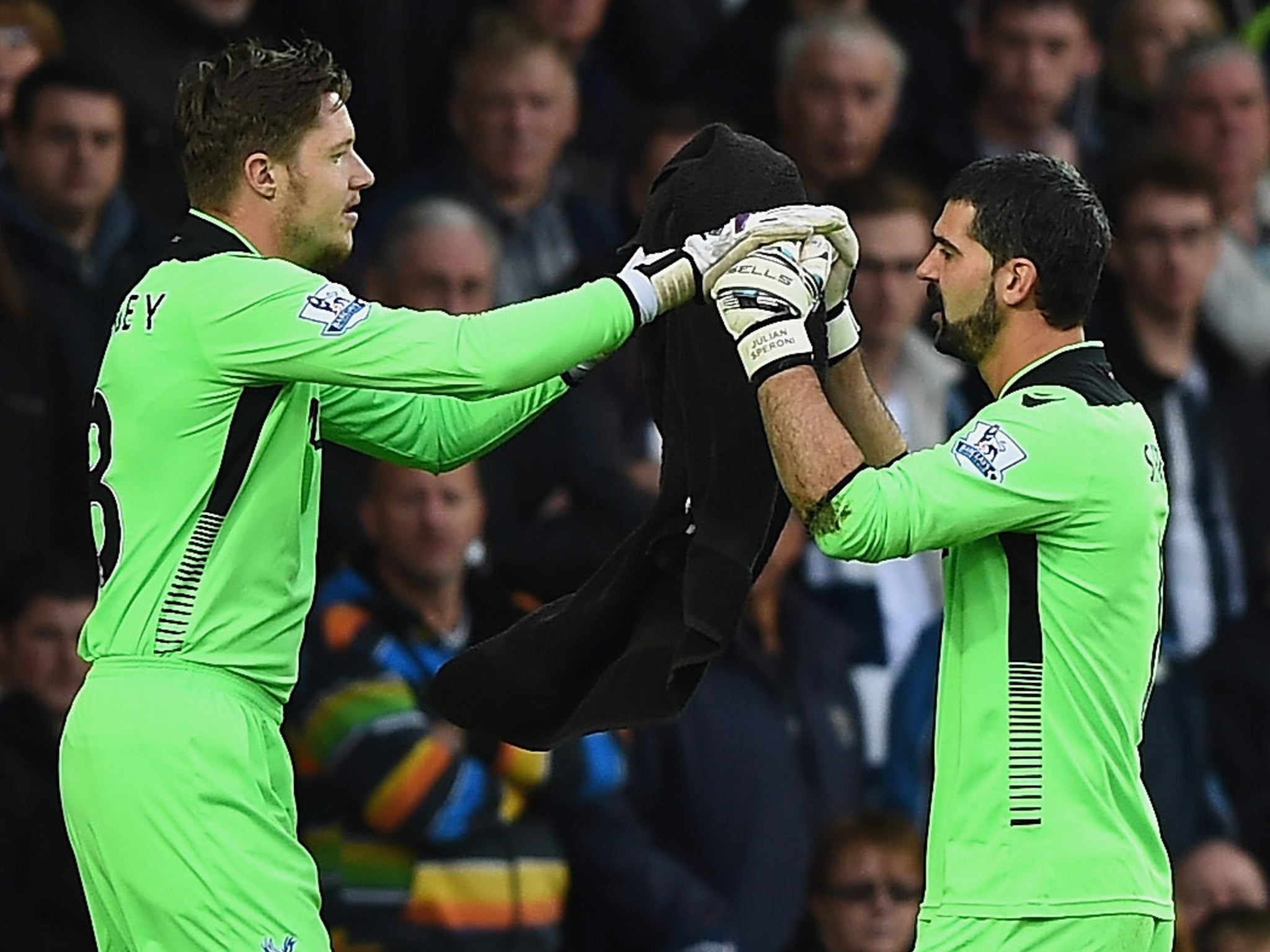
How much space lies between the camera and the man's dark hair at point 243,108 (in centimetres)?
579

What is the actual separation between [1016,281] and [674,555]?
920 mm

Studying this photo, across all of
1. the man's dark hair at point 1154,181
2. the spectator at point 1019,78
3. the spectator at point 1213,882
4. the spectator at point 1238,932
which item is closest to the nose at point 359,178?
the spectator at point 1238,932

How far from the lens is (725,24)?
10305 millimetres

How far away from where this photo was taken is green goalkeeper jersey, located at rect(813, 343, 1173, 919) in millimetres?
5539

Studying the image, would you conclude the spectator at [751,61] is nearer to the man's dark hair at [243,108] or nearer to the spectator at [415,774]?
the spectator at [415,774]

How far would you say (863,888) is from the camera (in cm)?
845

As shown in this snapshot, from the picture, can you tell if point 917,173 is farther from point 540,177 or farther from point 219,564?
point 219,564

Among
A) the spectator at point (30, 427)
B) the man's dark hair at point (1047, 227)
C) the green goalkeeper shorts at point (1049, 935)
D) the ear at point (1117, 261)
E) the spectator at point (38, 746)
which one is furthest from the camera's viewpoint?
the ear at point (1117, 261)

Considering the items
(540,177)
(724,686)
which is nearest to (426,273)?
(540,177)

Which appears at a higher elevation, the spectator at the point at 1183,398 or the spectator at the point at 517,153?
the spectator at the point at 517,153

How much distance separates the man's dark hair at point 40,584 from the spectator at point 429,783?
643 millimetres

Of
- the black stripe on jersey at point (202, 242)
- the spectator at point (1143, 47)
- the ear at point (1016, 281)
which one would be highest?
the spectator at point (1143, 47)

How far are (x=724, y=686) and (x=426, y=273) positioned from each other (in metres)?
1.46

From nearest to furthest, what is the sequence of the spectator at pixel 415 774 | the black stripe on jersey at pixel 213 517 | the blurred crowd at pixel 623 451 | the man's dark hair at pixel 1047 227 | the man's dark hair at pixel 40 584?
the black stripe on jersey at pixel 213 517 < the man's dark hair at pixel 1047 227 < the spectator at pixel 415 774 < the blurred crowd at pixel 623 451 < the man's dark hair at pixel 40 584
